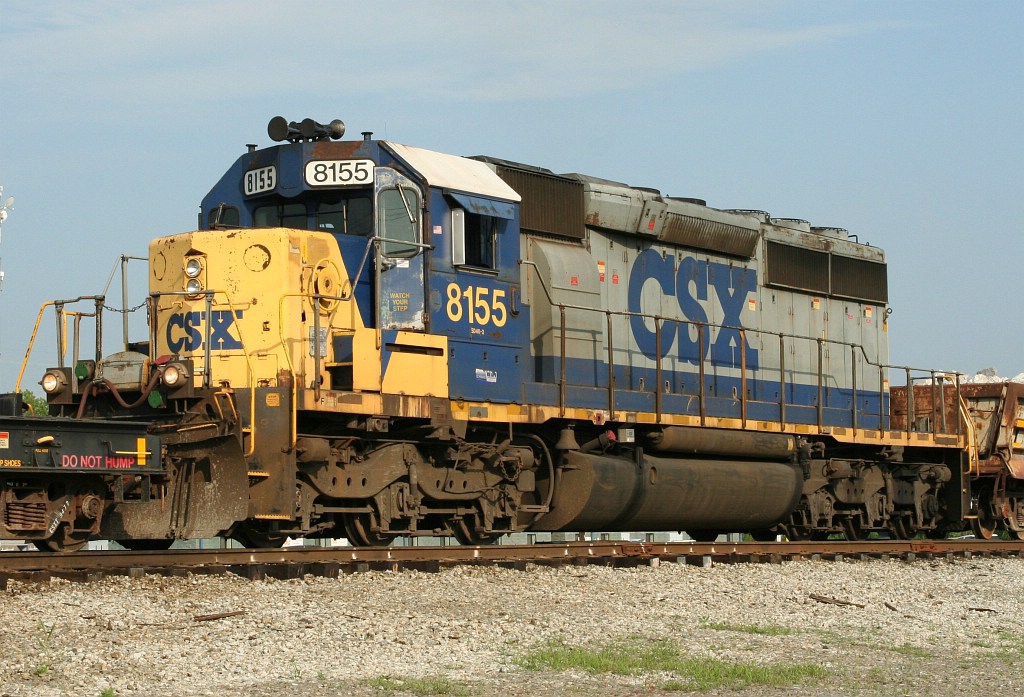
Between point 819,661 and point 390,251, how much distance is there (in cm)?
551

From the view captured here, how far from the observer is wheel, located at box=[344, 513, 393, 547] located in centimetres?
1178

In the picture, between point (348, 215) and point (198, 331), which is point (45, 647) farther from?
point (348, 215)

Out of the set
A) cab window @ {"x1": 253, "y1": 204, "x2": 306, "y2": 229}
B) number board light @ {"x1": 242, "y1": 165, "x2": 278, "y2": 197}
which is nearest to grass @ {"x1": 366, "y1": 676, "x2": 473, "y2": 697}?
cab window @ {"x1": 253, "y1": 204, "x2": 306, "y2": 229}

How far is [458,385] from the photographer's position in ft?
40.2

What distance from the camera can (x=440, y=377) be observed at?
12.0 m

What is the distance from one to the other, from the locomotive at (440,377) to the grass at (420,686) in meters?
3.69

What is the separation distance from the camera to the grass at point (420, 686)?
6.52 metres

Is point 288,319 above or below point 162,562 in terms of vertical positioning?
above

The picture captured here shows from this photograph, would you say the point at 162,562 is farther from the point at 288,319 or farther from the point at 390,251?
the point at 390,251

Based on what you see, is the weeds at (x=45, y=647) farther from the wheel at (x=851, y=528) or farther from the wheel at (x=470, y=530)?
the wheel at (x=851, y=528)

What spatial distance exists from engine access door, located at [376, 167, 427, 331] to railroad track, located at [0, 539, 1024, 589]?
Result: 2078 mm

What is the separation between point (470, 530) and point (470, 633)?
4.72 m

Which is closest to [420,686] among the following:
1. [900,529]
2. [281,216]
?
[281,216]

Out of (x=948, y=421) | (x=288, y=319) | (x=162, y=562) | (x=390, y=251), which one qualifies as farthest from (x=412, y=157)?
(x=948, y=421)
